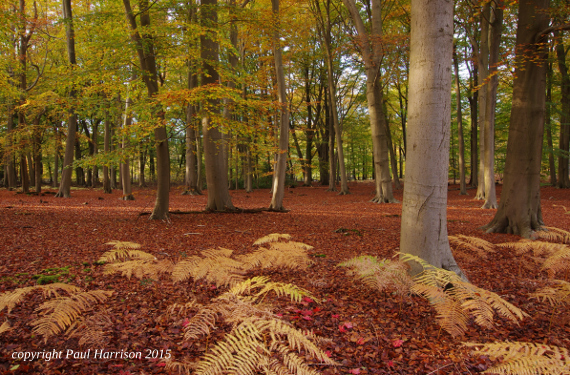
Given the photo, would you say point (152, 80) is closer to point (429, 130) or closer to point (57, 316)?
point (57, 316)

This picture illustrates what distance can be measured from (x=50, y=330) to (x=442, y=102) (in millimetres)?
3884

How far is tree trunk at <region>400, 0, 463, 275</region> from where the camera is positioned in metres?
3.14

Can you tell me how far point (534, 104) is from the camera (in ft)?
19.1

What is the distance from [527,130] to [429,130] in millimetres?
4241

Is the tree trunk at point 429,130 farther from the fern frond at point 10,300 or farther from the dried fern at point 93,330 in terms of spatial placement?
the fern frond at point 10,300

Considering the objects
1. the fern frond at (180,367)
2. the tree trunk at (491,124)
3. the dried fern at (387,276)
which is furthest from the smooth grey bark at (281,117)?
the fern frond at (180,367)

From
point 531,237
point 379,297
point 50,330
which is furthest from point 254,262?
point 531,237

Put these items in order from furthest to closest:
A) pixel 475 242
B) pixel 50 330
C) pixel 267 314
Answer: pixel 475 242 → pixel 267 314 → pixel 50 330

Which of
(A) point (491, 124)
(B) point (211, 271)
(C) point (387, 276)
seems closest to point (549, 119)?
(A) point (491, 124)

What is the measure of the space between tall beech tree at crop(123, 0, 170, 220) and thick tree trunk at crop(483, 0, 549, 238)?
7.32m

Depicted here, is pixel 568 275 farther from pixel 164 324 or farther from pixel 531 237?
pixel 164 324

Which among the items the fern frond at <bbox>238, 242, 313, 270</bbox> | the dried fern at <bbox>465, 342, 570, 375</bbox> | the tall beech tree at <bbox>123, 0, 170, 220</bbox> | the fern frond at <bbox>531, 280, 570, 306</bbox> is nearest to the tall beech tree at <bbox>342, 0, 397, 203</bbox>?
the tall beech tree at <bbox>123, 0, 170, 220</bbox>

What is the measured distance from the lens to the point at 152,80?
7184 mm

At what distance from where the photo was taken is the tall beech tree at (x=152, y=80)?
6.77 m
